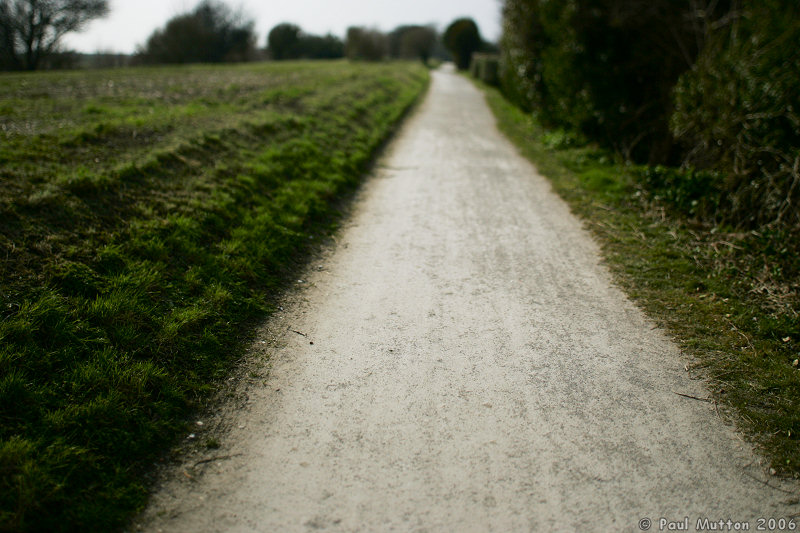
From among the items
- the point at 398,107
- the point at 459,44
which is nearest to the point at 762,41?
the point at 398,107

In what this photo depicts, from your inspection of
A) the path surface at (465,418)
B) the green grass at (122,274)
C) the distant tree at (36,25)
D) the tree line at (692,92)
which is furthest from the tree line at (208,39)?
the path surface at (465,418)

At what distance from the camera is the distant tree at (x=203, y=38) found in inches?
1718

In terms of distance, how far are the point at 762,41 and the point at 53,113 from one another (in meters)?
11.1

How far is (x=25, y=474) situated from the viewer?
2.39 meters

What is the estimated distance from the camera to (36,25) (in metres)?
32.7

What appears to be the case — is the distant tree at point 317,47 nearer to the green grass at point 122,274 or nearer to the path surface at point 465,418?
the green grass at point 122,274

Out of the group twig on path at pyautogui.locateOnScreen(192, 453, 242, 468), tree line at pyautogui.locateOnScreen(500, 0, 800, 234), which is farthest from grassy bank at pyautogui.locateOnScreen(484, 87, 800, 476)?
twig on path at pyautogui.locateOnScreen(192, 453, 242, 468)

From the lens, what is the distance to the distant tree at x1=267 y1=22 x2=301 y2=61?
52.7 meters

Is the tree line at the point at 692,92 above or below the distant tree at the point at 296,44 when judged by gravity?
below

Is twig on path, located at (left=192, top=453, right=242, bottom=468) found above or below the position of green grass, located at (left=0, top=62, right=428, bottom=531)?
below

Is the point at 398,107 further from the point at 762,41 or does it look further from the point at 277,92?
the point at 762,41

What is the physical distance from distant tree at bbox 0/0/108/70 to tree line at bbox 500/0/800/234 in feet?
113

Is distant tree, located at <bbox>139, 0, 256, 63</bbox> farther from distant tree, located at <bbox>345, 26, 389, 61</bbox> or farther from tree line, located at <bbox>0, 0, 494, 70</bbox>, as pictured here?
distant tree, located at <bbox>345, 26, 389, 61</bbox>

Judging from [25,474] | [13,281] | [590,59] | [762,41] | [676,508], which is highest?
[590,59]
